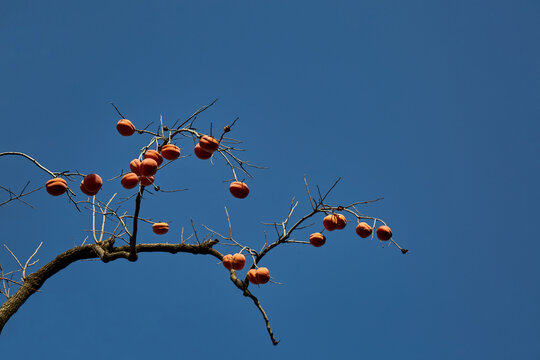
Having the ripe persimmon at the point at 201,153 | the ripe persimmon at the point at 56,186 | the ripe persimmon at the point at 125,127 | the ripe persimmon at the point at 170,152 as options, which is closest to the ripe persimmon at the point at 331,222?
the ripe persimmon at the point at 201,153

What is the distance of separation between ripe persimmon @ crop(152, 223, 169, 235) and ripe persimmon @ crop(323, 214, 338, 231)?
1.66 metres

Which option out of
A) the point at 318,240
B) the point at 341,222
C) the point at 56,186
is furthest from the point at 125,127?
the point at 341,222

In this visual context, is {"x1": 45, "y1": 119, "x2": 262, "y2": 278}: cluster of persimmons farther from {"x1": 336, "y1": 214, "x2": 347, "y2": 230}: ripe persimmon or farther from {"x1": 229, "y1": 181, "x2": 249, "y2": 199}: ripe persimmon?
{"x1": 336, "y1": 214, "x2": 347, "y2": 230}: ripe persimmon

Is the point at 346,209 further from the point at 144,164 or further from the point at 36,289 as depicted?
the point at 36,289

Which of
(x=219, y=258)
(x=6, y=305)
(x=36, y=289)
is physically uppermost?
(x=219, y=258)

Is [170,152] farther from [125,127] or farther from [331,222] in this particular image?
[331,222]

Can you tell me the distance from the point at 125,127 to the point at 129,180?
0.50 metres

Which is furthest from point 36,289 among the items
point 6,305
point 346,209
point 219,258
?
point 346,209

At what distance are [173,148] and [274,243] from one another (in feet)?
3.94

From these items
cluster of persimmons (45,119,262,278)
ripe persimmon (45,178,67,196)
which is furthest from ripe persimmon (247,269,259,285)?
ripe persimmon (45,178,67,196)

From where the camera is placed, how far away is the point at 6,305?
3.79 meters

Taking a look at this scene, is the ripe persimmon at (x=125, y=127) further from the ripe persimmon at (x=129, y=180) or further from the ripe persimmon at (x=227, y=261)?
the ripe persimmon at (x=227, y=261)

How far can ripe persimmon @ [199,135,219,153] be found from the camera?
3.57 metres

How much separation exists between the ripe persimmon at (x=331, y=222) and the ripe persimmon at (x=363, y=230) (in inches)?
15.1
